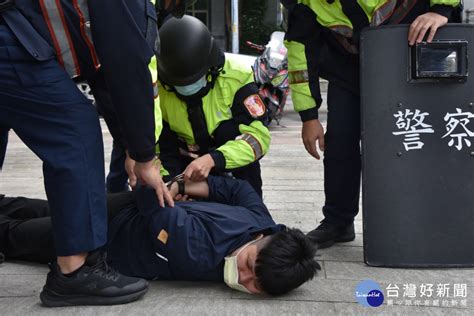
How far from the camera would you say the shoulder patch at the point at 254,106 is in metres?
3.18

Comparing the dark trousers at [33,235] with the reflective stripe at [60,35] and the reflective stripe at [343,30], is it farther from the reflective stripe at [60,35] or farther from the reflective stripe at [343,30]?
the reflective stripe at [343,30]

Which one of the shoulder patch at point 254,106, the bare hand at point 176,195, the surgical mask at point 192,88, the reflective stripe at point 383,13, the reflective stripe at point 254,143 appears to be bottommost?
the bare hand at point 176,195

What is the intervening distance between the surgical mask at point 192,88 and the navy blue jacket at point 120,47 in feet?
3.39

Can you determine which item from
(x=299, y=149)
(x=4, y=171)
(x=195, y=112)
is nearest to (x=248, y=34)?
(x=299, y=149)

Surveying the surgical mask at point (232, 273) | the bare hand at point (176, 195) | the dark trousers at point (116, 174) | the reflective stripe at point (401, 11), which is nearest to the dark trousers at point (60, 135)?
the surgical mask at point (232, 273)

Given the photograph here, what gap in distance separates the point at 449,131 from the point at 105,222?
142 cm

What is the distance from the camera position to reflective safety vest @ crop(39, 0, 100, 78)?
199 cm

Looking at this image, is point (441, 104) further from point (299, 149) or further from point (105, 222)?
point (299, 149)

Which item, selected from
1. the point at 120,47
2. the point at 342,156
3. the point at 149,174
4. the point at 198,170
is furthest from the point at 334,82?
the point at 120,47

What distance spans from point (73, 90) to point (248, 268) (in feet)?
2.92

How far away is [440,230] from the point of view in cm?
265

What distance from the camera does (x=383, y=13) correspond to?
108 inches

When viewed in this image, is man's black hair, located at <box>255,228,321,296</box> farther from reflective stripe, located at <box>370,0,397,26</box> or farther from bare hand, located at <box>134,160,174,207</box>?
reflective stripe, located at <box>370,0,397,26</box>

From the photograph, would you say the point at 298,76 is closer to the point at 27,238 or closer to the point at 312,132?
the point at 312,132
